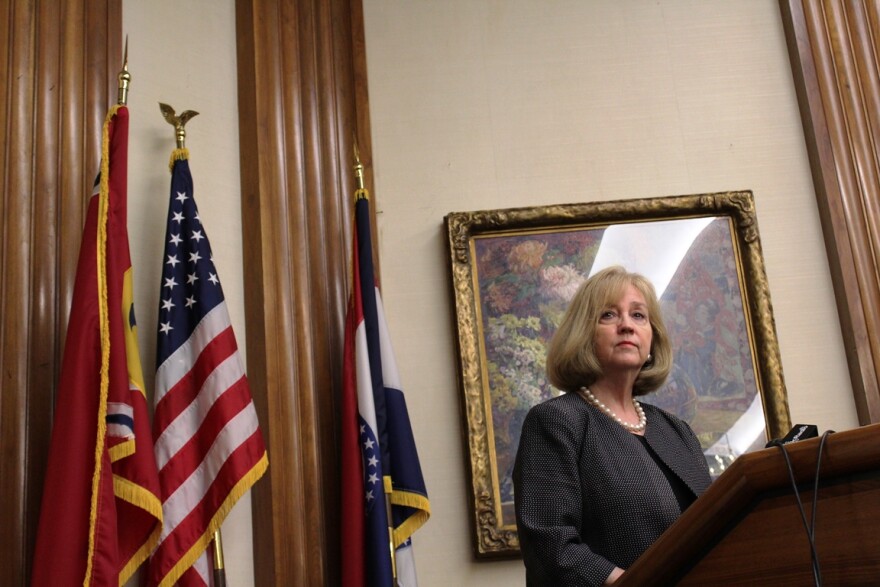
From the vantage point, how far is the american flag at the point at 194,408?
3.30m

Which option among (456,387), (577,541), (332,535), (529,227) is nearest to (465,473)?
(456,387)

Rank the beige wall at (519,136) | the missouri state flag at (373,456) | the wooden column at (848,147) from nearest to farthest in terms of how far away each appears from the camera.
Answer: the missouri state flag at (373,456)
the beige wall at (519,136)
the wooden column at (848,147)

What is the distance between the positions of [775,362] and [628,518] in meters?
1.95

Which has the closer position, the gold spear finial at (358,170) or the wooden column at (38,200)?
the wooden column at (38,200)

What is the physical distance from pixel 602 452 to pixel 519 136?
222cm

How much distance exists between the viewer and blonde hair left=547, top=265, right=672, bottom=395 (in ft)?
9.64

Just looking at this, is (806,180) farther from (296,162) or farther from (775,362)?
(296,162)

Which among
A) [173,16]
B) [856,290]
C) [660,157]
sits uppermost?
[173,16]

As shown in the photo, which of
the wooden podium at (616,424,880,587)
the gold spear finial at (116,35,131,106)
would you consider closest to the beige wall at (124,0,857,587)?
the gold spear finial at (116,35,131,106)

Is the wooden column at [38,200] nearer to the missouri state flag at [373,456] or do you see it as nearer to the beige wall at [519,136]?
the beige wall at [519,136]

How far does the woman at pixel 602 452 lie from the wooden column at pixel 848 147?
→ 5.05ft

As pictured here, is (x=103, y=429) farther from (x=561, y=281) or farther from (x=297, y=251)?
(x=561, y=281)

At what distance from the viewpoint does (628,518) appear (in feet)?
8.39

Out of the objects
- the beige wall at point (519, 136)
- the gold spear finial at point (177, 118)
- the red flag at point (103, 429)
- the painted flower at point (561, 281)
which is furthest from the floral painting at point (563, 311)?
the red flag at point (103, 429)
